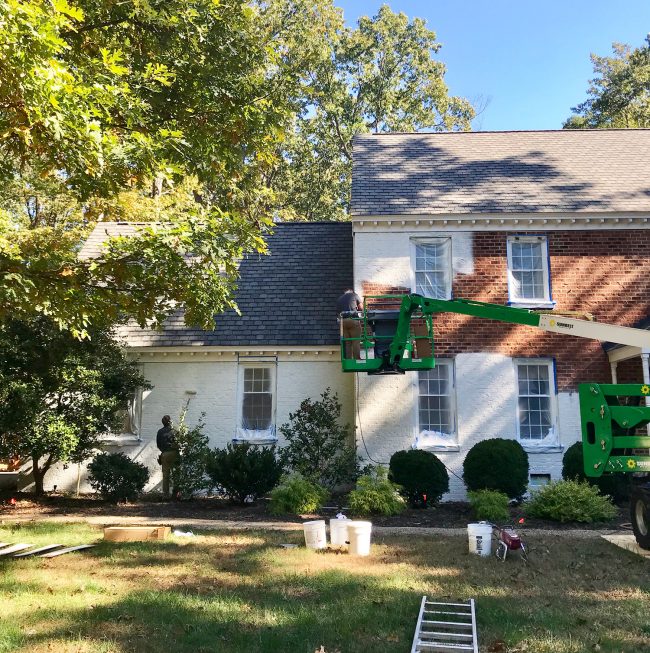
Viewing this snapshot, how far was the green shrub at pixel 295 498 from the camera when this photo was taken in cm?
1174

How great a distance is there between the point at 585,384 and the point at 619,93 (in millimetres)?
30917

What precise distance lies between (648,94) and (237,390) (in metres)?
29.9

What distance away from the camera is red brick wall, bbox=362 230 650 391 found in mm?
14219

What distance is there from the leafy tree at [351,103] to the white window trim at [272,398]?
63.4 ft

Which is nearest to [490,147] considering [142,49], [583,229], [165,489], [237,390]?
[583,229]

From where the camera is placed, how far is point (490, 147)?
706 inches

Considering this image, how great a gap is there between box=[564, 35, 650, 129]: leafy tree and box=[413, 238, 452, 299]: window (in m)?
22.2

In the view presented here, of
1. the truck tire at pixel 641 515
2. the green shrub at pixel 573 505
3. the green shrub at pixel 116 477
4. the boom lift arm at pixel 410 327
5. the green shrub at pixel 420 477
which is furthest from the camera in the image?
the green shrub at pixel 116 477

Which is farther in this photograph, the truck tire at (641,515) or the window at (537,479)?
the window at (537,479)

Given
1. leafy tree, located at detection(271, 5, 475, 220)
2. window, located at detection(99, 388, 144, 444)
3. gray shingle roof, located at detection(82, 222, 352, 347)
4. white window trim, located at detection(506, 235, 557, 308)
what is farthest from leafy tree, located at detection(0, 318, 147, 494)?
leafy tree, located at detection(271, 5, 475, 220)

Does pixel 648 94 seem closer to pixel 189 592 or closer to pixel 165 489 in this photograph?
pixel 165 489

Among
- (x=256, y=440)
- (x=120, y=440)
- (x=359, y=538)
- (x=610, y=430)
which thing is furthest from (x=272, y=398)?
(x=610, y=430)

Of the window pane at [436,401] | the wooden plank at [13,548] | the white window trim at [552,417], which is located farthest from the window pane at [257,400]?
the wooden plank at [13,548]

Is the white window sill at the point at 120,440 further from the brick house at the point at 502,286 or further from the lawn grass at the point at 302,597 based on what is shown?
the lawn grass at the point at 302,597
